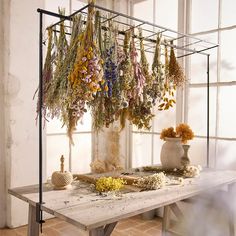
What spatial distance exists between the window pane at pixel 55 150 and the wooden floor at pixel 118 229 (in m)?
0.73

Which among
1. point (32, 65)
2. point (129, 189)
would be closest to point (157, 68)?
point (129, 189)

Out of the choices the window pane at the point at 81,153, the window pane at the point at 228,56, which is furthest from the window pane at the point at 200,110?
the window pane at the point at 81,153

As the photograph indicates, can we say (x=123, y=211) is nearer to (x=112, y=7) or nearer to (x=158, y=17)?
(x=158, y=17)

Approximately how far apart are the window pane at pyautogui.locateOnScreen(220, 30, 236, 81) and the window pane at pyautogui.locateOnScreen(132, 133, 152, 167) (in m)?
1.43

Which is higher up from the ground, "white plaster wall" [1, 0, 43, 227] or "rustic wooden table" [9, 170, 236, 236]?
"white plaster wall" [1, 0, 43, 227]

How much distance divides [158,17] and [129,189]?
2.82 metres

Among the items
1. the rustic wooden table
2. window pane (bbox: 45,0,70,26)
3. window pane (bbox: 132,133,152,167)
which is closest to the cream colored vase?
the rustic wooden table

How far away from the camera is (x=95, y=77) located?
2074 millimetres

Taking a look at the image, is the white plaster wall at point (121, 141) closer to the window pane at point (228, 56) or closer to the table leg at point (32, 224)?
the window pane at point (228, 56)

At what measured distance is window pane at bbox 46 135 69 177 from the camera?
171 inches

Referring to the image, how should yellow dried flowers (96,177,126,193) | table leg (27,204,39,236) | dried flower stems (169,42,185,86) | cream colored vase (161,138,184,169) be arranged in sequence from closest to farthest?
table leg (27,204,39,236)
yellow dried flowers (96,177,126,193)
dried flower stems (169,42,185,86)
cream colored vase (161,138,184,169)

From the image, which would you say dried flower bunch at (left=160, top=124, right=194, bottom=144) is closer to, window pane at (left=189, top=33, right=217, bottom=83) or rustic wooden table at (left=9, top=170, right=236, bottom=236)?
rustic wooden table at (left=9, top=170, right=236, bottom=236)

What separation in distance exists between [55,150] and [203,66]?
7.52 feet

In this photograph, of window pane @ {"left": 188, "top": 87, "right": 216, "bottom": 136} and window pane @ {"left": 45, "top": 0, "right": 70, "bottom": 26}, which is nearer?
window pane @ {"left": 188, "top": 87, "right": 216, "bottom": 136}
